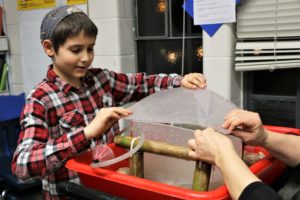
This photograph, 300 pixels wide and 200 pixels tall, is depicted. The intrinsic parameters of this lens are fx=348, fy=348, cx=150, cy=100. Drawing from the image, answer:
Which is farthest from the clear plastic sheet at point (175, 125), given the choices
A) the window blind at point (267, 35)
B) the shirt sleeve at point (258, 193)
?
the window blind at point (267, 35)

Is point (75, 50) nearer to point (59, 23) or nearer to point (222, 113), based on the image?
point (59, 23)

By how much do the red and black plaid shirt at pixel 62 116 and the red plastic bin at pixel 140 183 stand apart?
62 millimetres

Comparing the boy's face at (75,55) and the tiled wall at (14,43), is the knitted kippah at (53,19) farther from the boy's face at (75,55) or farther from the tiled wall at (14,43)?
the tiled wall at (14,43)

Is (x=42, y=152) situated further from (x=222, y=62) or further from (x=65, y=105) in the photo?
(x=222, y=62)

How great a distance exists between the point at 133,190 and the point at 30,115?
0.40 m

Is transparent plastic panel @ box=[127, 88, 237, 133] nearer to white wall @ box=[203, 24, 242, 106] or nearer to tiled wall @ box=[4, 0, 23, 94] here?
white wall @ box=[203, 24, 242, 106]

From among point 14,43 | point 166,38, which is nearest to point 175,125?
point 166,38

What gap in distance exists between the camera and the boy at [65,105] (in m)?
0.85

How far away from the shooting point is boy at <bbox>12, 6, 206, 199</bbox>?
854mm

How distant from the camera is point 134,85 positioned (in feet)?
4.25

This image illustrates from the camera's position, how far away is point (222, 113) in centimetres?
83

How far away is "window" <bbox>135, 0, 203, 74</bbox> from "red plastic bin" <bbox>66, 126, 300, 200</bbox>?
3.34 ft

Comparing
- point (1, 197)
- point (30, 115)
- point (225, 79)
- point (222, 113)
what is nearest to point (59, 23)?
point (30, 115)

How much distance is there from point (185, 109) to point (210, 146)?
0.49 feet
